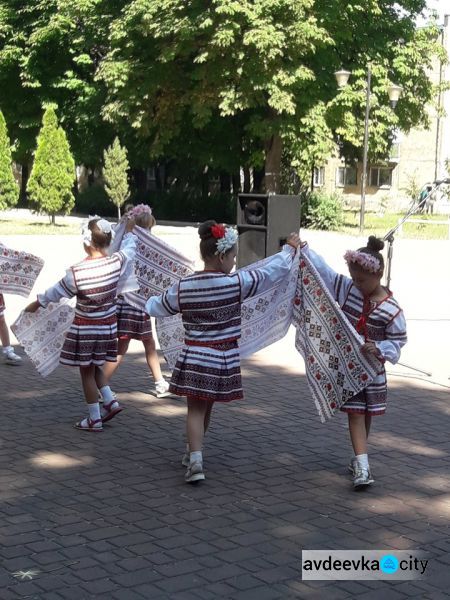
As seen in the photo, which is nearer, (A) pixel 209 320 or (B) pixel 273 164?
(A) pixel 209 320

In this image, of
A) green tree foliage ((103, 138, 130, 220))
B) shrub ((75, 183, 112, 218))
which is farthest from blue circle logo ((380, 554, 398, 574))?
shrub ((75, 183, 112, 218))

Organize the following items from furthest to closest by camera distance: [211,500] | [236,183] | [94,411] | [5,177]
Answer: [236,183], [5,177], [94,411], [211,500]

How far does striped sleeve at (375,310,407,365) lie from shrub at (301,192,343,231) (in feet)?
105

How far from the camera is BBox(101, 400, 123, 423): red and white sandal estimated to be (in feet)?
25.6

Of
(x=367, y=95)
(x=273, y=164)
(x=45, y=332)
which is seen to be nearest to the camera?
(x=45, y=332)

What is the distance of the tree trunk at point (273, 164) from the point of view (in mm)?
38562

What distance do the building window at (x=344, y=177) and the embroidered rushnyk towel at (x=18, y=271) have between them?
5964 cm

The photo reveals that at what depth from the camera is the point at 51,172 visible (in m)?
34.7

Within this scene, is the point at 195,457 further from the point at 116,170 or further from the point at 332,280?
the point at 116,170

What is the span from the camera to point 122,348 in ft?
28.2

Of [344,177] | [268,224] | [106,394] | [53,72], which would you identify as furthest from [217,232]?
[344,177]

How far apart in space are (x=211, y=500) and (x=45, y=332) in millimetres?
2715

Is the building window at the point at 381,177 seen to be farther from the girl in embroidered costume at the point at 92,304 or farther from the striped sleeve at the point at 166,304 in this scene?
the striped sleeve at the point at 166,304

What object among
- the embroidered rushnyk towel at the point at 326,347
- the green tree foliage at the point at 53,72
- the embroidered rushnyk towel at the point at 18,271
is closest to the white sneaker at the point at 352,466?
the embroidered rushnyk towel at the point at 326,347
